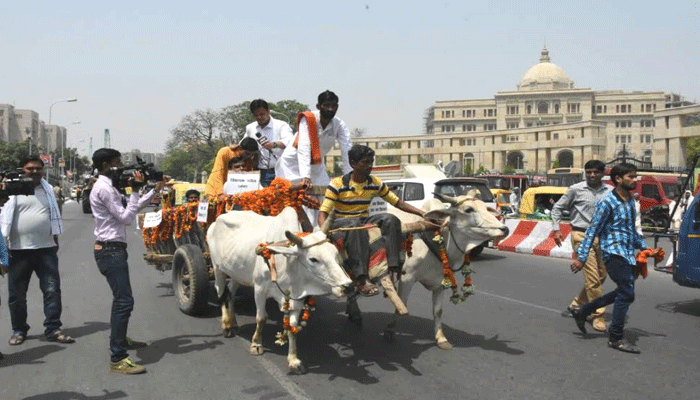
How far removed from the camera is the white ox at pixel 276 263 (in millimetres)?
5172

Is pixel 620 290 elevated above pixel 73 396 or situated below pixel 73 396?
above

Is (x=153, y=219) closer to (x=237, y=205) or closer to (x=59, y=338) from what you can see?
(x=237, y=205)

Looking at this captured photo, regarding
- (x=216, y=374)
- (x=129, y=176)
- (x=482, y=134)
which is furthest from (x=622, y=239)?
(x=482, y=134)

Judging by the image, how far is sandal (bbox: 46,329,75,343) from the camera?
21.8ft

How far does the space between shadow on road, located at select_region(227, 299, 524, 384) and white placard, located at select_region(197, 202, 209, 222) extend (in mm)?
1405

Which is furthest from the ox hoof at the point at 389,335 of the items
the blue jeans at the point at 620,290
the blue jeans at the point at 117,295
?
the blue jeans at the point at 117,295

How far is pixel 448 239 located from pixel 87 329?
14.5ft

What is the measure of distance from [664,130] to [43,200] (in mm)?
74480

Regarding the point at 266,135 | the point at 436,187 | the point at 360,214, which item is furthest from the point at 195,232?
the point at 436,187

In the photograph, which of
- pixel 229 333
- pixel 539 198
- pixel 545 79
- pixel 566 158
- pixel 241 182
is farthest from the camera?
pixel 545 79

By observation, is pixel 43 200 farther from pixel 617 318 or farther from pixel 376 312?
pixel 617 318

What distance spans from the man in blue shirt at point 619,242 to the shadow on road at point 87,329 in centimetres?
552

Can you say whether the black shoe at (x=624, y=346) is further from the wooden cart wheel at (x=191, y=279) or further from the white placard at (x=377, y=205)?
the wooden cart wheel at (x=191, y=279)

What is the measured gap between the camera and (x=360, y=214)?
6.11 meters
